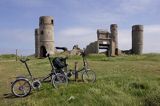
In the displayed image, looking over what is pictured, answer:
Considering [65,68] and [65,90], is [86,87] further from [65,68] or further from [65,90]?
[65,68]

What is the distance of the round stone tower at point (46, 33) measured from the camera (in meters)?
46.9

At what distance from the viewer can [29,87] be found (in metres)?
11.3

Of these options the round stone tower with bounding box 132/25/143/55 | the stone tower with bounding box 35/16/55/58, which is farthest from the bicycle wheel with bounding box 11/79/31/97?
the round stone tower with bounding box 132/25/143/55

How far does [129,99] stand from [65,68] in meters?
4.08

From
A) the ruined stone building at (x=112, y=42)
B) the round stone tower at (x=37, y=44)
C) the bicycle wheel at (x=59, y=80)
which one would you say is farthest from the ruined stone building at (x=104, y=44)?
the bicycle wheel at (x=59, y=80)

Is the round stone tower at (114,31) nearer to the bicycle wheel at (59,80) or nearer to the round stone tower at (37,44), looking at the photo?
the round stone tower at (37,44)

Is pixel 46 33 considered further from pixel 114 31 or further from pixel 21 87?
pixel 21 87

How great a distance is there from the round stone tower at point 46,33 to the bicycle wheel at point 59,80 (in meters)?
34.3

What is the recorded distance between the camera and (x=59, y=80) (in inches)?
486

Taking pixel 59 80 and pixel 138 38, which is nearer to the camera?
pixel 59 80

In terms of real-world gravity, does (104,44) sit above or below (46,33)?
below

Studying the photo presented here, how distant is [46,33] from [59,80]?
115 ft

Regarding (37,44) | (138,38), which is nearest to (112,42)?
(138,38)

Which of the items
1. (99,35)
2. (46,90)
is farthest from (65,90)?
(99,35)
